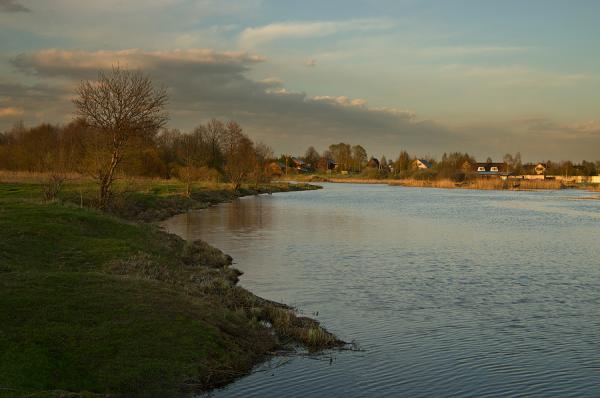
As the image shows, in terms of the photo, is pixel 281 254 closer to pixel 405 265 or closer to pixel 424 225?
pixel 405 265

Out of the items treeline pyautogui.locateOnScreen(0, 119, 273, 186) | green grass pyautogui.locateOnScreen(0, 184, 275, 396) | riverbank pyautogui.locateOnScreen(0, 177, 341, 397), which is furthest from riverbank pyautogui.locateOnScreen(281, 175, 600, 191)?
green grass pyautogui.locateOnScreen(0, 184, 275, 396)

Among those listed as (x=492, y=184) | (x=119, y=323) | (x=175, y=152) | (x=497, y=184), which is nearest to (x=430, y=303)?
(x=119, y=323)

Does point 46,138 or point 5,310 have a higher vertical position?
point 46,138

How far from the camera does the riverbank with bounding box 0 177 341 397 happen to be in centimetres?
966

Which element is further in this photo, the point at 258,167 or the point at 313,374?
the point at 258,167

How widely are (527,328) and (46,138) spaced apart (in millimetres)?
80461

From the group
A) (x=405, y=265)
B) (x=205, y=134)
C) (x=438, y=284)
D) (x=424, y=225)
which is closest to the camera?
(x=438, y=284)

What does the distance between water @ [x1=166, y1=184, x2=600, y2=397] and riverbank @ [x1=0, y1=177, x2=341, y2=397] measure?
1.02 m

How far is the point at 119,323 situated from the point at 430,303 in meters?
10.3

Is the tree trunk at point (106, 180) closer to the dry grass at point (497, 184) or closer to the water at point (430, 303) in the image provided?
the water at point (430, 303)

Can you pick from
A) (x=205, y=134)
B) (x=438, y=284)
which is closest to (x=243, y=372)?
(x=438, y=284)

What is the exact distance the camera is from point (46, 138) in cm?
8175

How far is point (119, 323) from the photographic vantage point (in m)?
11.4

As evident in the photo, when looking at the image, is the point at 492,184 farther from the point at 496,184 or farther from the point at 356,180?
the point at 356,180
